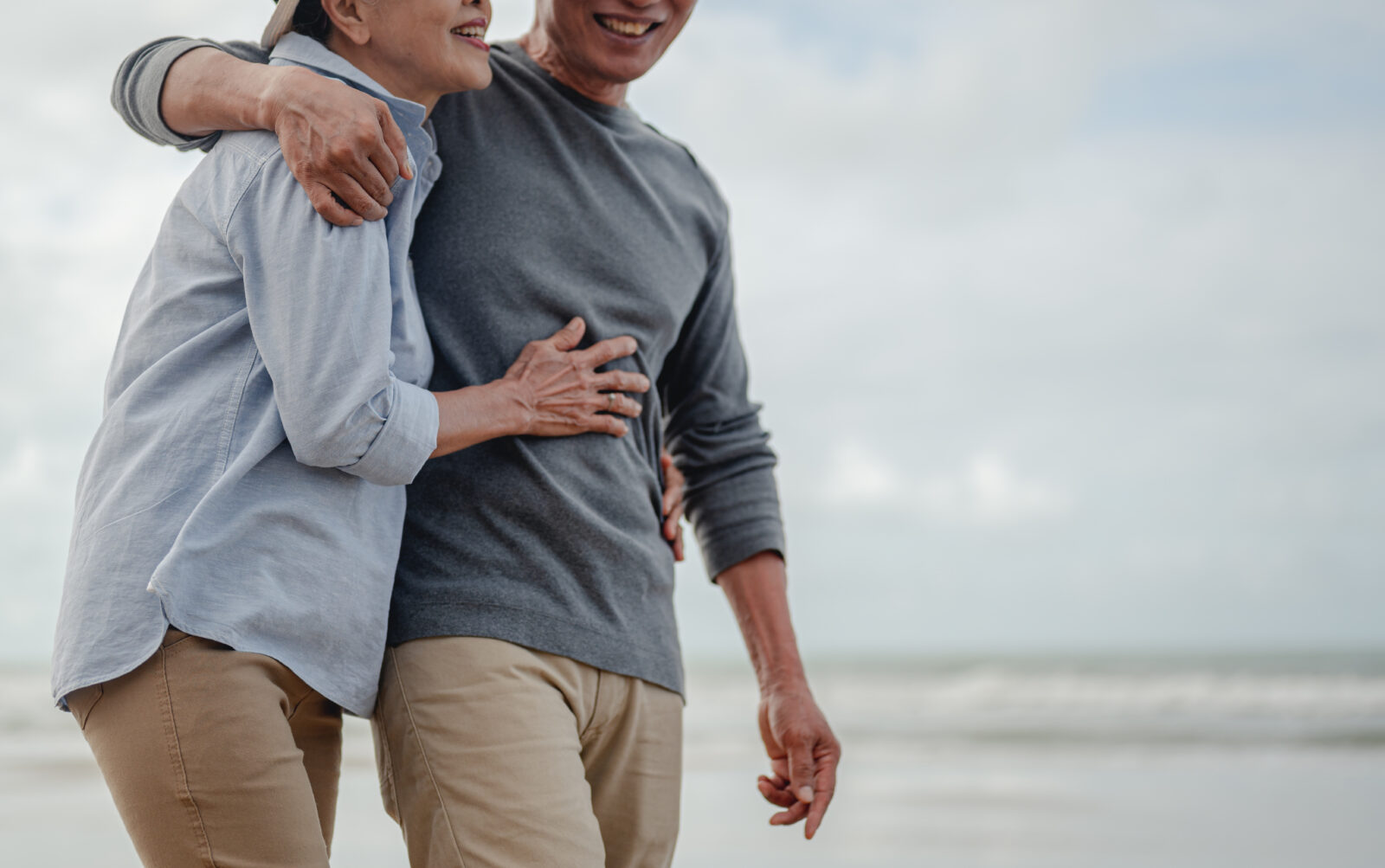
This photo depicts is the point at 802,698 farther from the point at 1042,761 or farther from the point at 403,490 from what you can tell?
the point at 1042,761

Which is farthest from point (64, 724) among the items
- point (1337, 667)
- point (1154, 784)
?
point (1337, 667)

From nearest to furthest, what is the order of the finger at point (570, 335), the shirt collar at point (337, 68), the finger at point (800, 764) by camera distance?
the shirt collar at point (337, 68), the finger at point (570, 335), the finger at point (800, 764)

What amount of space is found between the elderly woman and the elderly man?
0.08 m

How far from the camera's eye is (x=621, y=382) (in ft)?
4.83

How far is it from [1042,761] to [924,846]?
2781 mm

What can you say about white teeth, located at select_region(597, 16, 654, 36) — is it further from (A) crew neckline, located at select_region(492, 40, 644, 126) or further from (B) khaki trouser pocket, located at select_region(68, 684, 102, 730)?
(B) khaki trouser pocket, located at select_region(68, 684, 102, 730)

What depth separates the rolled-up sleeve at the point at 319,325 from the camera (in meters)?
1.06

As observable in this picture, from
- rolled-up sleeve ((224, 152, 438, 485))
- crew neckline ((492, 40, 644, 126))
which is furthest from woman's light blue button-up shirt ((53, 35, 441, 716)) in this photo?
crew neckline ((492, 40, 644, 126))

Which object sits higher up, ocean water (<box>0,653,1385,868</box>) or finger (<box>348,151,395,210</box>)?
finger (<box>348,151,395,210</box>)

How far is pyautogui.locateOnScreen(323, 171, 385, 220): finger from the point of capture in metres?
1.08

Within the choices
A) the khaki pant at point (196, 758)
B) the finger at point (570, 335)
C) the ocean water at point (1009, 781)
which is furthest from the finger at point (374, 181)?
the ocean water at point (1009, 781)

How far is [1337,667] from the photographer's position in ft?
43.3

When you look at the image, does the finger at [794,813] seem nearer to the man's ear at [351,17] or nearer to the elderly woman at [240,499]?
the elderly woman at [240,499]

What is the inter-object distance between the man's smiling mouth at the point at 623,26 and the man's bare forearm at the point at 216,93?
56cm
